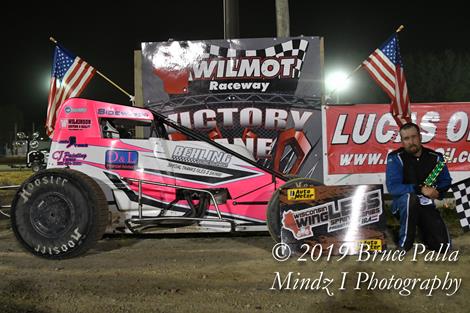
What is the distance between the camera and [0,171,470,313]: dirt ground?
369cm

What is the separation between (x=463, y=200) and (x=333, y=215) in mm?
1978

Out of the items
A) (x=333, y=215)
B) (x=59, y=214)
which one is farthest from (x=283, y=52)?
(x=59, y=214)

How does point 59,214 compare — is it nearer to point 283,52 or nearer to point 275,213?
point 275,213

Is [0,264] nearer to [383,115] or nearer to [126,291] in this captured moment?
[126,291]

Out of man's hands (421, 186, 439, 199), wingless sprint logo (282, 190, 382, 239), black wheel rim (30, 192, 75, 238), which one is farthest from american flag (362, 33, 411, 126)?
black wheel rim (30, 192, 75, 238)

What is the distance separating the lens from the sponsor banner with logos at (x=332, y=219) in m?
4.99

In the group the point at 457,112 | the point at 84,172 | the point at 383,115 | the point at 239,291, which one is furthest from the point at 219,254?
the point at 457,112

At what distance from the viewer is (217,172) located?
558cm

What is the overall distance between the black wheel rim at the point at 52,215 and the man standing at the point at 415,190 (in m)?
3.56

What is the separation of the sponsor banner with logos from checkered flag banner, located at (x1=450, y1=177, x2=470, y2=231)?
1.44m

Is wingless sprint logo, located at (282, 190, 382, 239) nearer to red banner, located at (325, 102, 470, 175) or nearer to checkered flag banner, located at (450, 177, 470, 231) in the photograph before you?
checkered flag banner, located at (450, 177, 470, 231)

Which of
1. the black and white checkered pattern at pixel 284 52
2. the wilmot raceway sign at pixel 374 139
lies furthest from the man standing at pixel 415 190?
the black and white checkered pattern at pixel 284 52

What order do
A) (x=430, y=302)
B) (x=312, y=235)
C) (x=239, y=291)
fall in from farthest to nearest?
1. (x=312, y=235)
2. (x=239, y=291)
3. (x=430, y=302)

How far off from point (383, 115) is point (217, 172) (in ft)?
12.0
